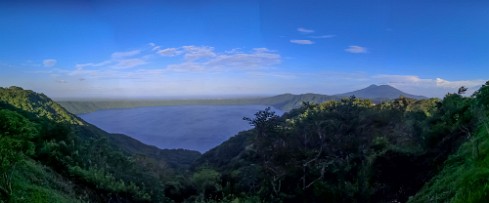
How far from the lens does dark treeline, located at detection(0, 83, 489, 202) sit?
7.87 m

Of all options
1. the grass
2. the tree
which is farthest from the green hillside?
the tree

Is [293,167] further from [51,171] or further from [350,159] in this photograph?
[51,171]

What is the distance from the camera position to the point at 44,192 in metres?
9.03

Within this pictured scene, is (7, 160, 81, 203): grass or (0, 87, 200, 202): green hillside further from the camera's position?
(7, 160, 81, 203): grass

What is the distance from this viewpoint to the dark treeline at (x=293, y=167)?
7867mm

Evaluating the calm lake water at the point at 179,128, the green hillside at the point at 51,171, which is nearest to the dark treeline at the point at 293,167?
the green hillside at the point at 51,171

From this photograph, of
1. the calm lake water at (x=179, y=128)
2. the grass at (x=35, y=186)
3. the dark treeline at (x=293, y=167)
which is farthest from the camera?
the calm lake water at (x=179, y=128)

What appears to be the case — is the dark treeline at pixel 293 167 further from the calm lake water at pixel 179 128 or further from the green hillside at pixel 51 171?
the calm lake water at pixel 179 128

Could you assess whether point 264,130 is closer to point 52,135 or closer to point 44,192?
point 52,135

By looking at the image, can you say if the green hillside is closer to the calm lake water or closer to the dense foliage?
the dense foliage

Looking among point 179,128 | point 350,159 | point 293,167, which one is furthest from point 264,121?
→ point 179,128

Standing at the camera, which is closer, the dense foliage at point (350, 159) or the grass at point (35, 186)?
the grass at point (35, 186)

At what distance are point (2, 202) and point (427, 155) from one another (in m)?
19.6

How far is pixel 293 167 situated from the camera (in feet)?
89.2
